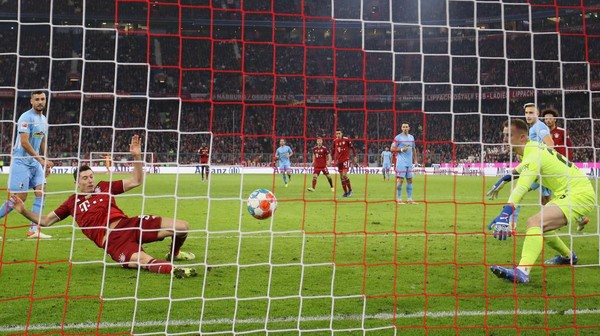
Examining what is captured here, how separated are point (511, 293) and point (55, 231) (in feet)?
23.0

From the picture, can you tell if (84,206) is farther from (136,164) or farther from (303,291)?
(303,291)

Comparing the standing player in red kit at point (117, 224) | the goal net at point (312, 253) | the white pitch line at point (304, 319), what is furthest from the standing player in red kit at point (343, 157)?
the white pitch line at point (304, 319)

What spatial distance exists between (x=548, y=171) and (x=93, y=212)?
4.70 m

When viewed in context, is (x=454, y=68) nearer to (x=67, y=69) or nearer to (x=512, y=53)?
(x=512, y=53)

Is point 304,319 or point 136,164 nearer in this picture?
point 304,319

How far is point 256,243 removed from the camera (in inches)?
325

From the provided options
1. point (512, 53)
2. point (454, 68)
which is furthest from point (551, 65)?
point (454, 68)

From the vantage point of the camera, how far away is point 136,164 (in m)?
6.03

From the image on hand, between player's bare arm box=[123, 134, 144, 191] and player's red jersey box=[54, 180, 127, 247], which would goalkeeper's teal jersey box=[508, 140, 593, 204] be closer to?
player's bare arm box=[123, 134, 144, 191]

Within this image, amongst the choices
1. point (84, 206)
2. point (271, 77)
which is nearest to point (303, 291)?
point (84, 206)

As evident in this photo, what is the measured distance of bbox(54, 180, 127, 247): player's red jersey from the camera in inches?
243

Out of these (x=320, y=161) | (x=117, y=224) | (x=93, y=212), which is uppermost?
(x=320, y=161)

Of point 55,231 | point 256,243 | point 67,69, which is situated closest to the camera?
point 256,243

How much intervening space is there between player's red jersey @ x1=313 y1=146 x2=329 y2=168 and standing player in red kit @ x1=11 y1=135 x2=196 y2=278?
11.8 metres
